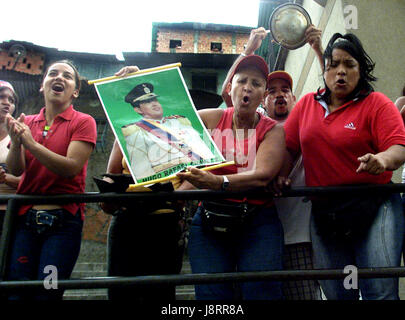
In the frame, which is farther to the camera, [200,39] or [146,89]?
[200,39]

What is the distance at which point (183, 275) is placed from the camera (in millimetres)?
1428

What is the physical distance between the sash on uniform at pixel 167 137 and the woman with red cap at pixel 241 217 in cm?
10

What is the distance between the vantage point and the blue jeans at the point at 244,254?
5.57 feet

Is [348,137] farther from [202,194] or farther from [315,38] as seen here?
[315,38]

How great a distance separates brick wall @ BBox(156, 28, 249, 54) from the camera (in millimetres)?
21906

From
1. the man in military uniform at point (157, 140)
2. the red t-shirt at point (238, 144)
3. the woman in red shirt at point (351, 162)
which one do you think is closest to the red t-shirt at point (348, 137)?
the woman in red shirt at point (351, 162)

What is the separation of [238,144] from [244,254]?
62 centimetres

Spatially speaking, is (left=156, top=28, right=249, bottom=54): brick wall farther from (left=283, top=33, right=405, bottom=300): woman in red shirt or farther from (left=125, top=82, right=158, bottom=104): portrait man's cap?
(left=125, top=82, right=158, bottom=104): portrait man's cap

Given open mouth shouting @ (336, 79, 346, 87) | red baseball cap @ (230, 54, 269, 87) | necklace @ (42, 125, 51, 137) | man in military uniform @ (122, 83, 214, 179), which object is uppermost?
red baseball cap @ (230, 54, 269, 87)

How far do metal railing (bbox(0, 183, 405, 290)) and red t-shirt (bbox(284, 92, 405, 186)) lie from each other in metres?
0.21

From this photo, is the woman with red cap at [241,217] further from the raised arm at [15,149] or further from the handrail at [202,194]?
the raised arm at [15,149]

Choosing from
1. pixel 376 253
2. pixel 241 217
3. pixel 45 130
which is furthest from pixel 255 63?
pixel 45 130
